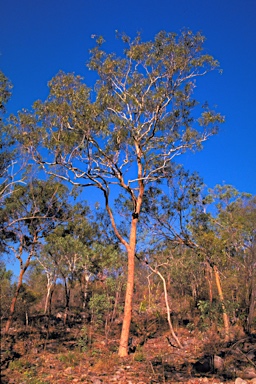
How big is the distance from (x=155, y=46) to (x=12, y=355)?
12.0m

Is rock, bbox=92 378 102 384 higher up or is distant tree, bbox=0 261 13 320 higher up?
distant tree, bbox=0 261 13 320

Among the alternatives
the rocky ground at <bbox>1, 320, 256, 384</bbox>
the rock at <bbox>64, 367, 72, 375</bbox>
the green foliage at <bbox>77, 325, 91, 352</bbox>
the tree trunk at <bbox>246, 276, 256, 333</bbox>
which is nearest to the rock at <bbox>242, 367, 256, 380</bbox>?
the rocky ground at <bbox>1, 320, 256, 384</bbox>

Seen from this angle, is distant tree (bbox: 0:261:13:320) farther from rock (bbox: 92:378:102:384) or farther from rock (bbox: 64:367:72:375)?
rock (bbox: 92:378:102:384)

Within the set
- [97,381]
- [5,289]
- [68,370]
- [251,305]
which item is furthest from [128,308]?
[5,289]

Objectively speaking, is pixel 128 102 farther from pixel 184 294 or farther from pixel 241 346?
pixel 184 294

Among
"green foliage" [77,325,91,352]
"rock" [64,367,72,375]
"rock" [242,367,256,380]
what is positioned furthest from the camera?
"green foliage" [77,325,91,352]

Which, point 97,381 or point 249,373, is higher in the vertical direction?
point 249,373

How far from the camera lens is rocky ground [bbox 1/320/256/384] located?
6.83m

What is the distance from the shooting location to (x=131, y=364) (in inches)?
350

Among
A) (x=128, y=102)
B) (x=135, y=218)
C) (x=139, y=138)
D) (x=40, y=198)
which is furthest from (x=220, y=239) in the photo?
(x=40, y=198)

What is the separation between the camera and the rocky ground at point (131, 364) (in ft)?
22.4

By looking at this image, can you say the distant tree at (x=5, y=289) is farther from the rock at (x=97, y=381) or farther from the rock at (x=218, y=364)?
the rock at (x=218, y=364)

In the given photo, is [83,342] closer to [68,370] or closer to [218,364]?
[68,370]

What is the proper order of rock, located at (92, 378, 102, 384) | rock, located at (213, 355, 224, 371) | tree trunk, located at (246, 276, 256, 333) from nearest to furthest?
rock, located at (92, 378, 102, 384) < rock, located at (213, 355, 224, 371) < tree trunk, located at (246, 276, 256, 333)
